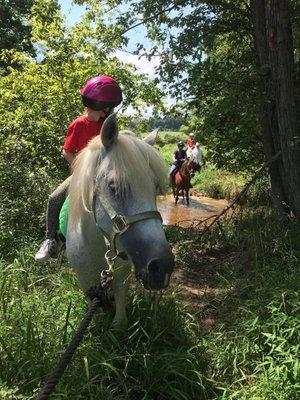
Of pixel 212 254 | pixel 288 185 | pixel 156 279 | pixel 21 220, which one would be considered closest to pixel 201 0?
pixel 288 185

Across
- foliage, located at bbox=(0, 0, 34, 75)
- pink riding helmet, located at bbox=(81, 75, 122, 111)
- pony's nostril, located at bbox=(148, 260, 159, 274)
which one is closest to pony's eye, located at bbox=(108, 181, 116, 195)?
pony's nostril, located at bbox=(148, 260, 159, 274)

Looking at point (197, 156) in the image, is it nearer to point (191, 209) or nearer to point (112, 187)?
point (191, 209)

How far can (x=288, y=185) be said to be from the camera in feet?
19.4

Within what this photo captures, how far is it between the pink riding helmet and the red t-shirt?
0.82 ft

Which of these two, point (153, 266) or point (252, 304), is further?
point (252, 304)

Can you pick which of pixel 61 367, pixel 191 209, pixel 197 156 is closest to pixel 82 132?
pixel 61 367

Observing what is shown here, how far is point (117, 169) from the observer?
249cm

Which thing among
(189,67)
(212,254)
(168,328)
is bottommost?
(212,254)

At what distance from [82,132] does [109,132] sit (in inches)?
37.5

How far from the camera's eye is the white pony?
90.7 inches

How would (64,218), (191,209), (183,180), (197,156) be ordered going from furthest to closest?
(197,156)
(183,180)
(191,209)
(64,218)

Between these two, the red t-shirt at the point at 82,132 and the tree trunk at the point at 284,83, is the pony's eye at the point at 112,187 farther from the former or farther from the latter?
the tree trunk at the point at 284,83

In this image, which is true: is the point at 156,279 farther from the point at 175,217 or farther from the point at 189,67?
the point at 175,217

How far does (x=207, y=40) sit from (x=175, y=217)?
550 centimetres
